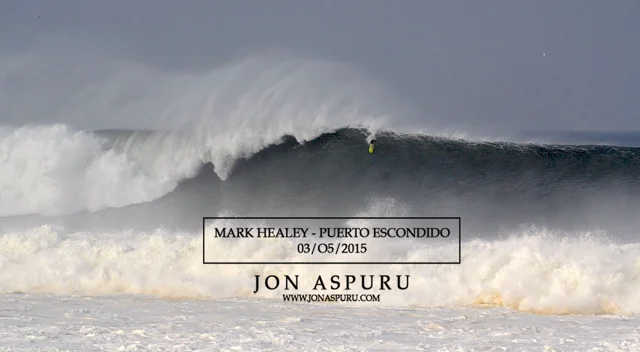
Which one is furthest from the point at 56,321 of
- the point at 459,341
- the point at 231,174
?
the point at 231,174

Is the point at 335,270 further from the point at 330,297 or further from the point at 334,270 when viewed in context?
the point at 330,297

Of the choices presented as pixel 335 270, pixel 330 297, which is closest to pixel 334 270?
pixel 335 270

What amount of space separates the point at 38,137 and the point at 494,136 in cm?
1000

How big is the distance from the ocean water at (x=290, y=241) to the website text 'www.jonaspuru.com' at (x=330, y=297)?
16 centimetres

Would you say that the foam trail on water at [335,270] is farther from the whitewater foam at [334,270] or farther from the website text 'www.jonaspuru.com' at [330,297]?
the website text 'www.jonaspuru.com' at [330,297]

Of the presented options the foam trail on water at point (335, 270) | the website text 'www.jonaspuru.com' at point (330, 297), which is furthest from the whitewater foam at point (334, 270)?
the website text 'www.jonaspuru.com' at point (330, 297)

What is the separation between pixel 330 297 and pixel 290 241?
4.87 feet

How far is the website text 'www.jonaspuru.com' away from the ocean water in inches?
6.5

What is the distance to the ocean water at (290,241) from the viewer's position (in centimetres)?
713

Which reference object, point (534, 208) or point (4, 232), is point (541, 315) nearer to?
point (534, 208)

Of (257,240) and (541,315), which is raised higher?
(257,240)

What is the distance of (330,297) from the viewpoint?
9102 millimetres

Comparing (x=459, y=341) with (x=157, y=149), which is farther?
(x=157, y=149)

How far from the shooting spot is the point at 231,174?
567 inches
